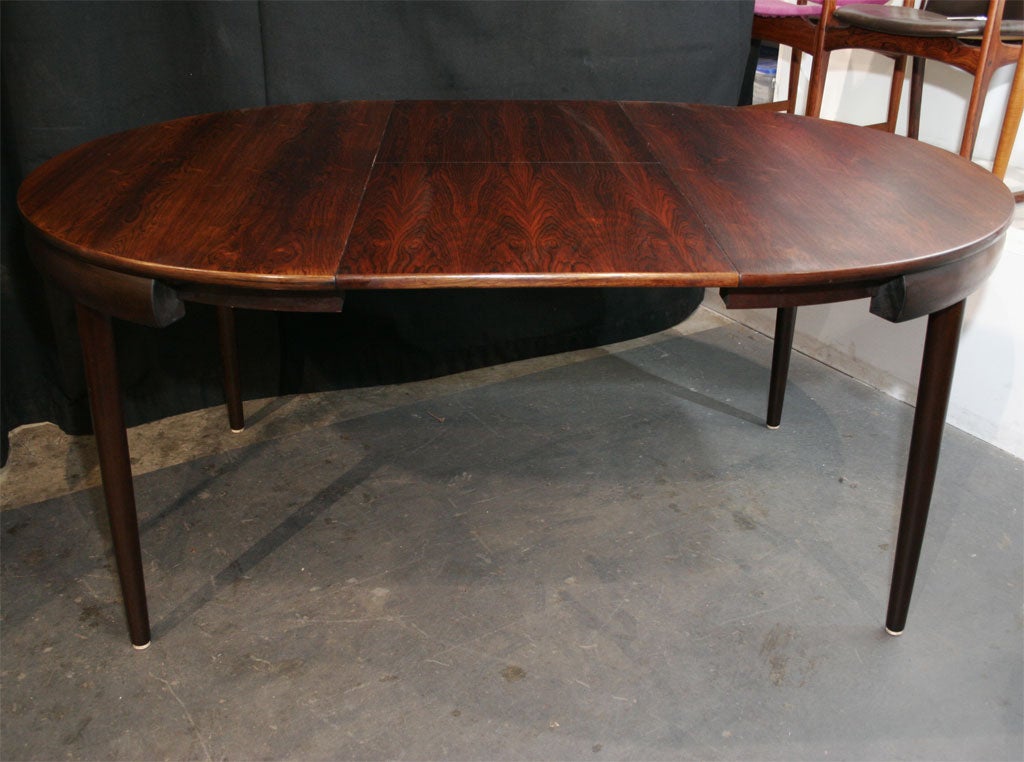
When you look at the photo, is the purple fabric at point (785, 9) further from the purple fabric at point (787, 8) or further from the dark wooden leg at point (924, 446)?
the dark wooden leg at point (924, 446)

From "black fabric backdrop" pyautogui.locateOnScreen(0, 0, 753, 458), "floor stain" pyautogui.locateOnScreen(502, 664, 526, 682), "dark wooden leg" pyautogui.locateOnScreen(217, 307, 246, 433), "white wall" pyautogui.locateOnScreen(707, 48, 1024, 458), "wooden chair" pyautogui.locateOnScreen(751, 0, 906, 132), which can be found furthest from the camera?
"wooden chair" pyautogui.locateOnScreen(751, 0, 906, 132)

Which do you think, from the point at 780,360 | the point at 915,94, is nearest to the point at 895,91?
the point at 915,94

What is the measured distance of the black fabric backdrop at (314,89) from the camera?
168cm

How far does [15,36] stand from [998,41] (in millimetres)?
2055

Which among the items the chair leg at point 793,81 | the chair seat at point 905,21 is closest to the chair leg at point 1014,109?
the chair seat at point 905,21

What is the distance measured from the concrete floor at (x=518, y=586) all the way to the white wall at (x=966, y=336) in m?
0.08

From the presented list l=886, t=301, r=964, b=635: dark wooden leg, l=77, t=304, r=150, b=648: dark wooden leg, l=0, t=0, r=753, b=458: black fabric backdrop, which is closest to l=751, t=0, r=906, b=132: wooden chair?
l=0, t=0, r=753, b=458: black fabric backdrop

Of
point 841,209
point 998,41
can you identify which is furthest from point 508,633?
point 998,41

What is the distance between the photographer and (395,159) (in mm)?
1453

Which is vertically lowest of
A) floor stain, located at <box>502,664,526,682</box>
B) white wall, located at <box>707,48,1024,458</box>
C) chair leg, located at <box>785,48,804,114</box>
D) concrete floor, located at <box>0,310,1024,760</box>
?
concrete floor, located at <box>0,310,1024,760</box>

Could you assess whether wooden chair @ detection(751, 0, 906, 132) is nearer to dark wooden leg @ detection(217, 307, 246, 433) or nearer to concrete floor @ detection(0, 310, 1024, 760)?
concrete floor @ detection(0, 310, 1024, 760)

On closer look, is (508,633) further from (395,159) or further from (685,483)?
(395,159)

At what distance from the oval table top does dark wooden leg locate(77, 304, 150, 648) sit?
0.44 ft

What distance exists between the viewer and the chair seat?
7.39ft
